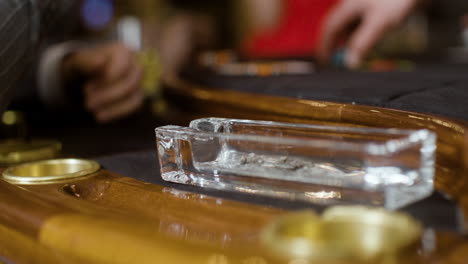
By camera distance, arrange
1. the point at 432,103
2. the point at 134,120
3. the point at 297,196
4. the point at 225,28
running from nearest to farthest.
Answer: the point at 297,196, the point at 432,103, the point at 134,120, the point at 225,28

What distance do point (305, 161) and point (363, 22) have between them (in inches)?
35.2

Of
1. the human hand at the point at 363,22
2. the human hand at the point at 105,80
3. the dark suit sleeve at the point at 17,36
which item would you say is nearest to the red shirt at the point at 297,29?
the human hand at the point at 363,22

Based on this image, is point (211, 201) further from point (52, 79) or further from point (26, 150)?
point (52, 79)

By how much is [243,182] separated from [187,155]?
6 centimetres

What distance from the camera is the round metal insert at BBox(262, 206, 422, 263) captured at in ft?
0.82

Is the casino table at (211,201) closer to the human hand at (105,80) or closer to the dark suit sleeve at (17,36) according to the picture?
the dark suit sleeve at (17,36)

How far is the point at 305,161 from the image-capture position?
15.6 inches

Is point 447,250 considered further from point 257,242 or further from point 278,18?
point 278,18

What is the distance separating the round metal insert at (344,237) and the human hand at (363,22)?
856 millimetres

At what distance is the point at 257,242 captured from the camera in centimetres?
30

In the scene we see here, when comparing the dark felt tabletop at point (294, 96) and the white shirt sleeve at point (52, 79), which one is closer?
the dark felt tabletop at point (294, 96)

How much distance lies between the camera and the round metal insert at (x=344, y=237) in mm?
251

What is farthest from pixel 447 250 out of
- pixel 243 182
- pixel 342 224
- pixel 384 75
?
pixel 384 75

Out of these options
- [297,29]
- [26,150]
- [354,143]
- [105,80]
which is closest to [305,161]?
[354,143]
